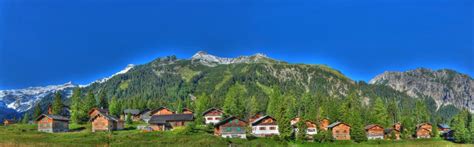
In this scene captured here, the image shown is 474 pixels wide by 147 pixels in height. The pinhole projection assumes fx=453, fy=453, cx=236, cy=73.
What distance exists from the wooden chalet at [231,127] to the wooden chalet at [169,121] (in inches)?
689

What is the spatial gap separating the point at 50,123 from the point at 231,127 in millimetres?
40850

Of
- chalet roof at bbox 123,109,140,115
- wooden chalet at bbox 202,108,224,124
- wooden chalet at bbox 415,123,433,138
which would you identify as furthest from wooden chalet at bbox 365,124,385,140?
chalet roof at bbox 123,109,140,115

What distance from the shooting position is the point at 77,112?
118 m

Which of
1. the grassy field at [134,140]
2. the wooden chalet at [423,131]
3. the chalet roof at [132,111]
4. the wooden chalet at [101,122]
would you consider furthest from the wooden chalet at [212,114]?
the wooden chalet at [423,131]

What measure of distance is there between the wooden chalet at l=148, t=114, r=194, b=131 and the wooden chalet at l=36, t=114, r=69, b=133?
21.6m

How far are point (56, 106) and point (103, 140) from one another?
5611 centimetres

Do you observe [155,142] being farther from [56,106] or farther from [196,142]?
[56,106]

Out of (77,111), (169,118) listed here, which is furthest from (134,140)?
(77,111)

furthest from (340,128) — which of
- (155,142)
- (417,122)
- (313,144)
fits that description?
(155,142)

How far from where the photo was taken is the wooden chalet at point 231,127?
10362 cm

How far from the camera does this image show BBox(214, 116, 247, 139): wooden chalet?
103625mm

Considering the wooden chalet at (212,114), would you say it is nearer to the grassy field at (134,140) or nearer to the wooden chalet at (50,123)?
the grassy field at (134,140)

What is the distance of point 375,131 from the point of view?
117625mm

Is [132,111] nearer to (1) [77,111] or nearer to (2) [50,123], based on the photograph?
(1) [77,111]
